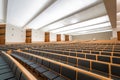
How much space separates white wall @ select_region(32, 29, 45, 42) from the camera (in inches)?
412

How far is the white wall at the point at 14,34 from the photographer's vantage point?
834cm

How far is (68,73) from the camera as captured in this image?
1.43 meters

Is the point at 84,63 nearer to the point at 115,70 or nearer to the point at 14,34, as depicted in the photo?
the point at 115,70

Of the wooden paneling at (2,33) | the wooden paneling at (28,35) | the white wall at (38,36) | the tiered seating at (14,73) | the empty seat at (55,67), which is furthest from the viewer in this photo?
the white wall at (38,36)

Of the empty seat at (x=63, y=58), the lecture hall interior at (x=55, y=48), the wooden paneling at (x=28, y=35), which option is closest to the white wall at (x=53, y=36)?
the lecture hall interior at (x=55, y=48)

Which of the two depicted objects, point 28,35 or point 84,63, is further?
point 28,35

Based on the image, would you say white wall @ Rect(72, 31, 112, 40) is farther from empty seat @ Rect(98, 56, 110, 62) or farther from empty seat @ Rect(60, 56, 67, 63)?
empty seat @ Rect(60, 56, 67, 63)

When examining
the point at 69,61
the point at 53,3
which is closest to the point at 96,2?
the point at 53,3

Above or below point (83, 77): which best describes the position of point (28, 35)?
above

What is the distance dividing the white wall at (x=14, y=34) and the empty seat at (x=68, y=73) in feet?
26.4

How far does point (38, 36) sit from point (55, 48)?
667 centimetres

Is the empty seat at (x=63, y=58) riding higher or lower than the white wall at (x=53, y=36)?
lower

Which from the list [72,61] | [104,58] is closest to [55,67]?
[72,61]

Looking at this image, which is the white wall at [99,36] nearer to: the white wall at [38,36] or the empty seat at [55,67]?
the white wall at [38,36]
